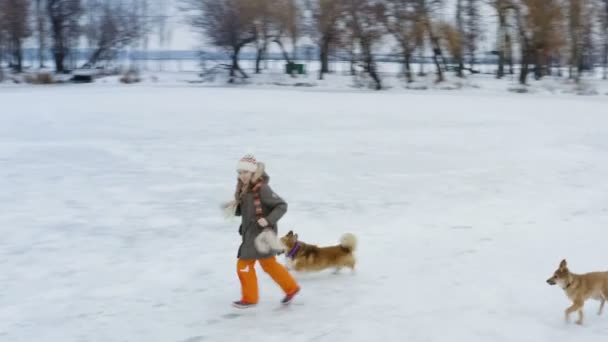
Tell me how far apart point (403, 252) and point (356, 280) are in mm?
1245

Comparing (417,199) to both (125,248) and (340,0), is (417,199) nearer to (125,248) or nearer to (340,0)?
(125,248)

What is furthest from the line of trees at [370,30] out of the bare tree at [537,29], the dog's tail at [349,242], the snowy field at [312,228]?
the dog's tail at [349,242]

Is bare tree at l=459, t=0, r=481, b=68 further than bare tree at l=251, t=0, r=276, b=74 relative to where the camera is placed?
→ Yes

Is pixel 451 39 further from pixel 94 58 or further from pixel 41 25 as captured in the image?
pixel 41 25

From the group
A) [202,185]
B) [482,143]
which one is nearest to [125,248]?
[202,185]

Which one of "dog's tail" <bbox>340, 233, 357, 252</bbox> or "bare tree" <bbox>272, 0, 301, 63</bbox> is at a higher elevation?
"bare tree" <bbox>272, 0, 301, 63</bbox>

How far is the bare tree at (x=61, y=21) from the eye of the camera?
54.9 m

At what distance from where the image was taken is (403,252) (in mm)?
7891

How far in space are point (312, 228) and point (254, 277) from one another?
10.6 feet

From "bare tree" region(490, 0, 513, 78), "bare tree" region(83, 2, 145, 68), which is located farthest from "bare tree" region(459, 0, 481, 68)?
"bare tree" region(83, 2, 145, 68)

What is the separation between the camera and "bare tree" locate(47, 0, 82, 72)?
2163 inches

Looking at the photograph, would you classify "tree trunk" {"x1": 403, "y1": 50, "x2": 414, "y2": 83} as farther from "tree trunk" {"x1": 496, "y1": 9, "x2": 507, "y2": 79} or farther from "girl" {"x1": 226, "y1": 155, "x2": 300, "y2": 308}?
"girl" {"x1": 226, "y1": 155, "x2": 300, "y2": 308}

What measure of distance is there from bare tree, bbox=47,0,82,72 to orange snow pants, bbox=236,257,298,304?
173 ft

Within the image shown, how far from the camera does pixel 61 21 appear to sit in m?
55.7
